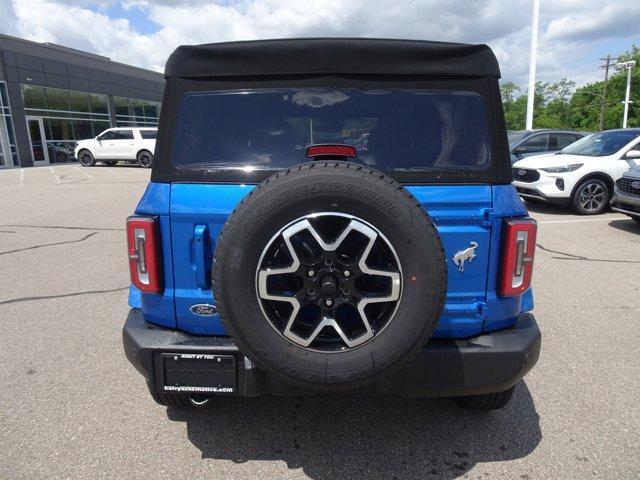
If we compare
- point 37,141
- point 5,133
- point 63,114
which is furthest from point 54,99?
point 5,133

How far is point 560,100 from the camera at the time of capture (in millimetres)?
71875

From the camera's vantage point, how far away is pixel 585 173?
29.3 ft

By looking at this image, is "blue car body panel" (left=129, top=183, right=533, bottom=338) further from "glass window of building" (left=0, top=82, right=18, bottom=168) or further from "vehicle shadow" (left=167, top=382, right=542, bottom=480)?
"glass window of building" (left=0, top=82, right=18, bottom=168)

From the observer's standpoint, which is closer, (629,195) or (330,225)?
(330,225)

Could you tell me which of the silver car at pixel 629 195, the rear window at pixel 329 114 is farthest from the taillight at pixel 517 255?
the silver car at pixel 629 195

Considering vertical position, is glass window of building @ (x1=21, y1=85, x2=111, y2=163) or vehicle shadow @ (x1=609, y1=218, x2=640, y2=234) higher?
glass window of building @ (x1=21, y1=85, x2=111, y2=163)

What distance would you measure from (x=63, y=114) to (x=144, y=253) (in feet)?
97.0

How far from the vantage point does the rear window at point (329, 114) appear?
2266 mm

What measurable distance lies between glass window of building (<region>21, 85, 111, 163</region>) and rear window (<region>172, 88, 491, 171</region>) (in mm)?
27623

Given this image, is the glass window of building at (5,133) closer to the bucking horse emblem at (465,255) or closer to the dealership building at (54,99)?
the dealership building at (54,99)

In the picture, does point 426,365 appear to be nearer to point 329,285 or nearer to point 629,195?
point 329,285

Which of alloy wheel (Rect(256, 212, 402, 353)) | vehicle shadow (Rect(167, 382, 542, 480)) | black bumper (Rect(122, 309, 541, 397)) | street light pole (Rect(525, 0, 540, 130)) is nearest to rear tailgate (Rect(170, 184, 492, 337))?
black bumper (Rect(122, 309, 541, 397))

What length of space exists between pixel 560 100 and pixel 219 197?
8268cm

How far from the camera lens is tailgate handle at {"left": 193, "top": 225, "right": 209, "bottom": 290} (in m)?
2.15
